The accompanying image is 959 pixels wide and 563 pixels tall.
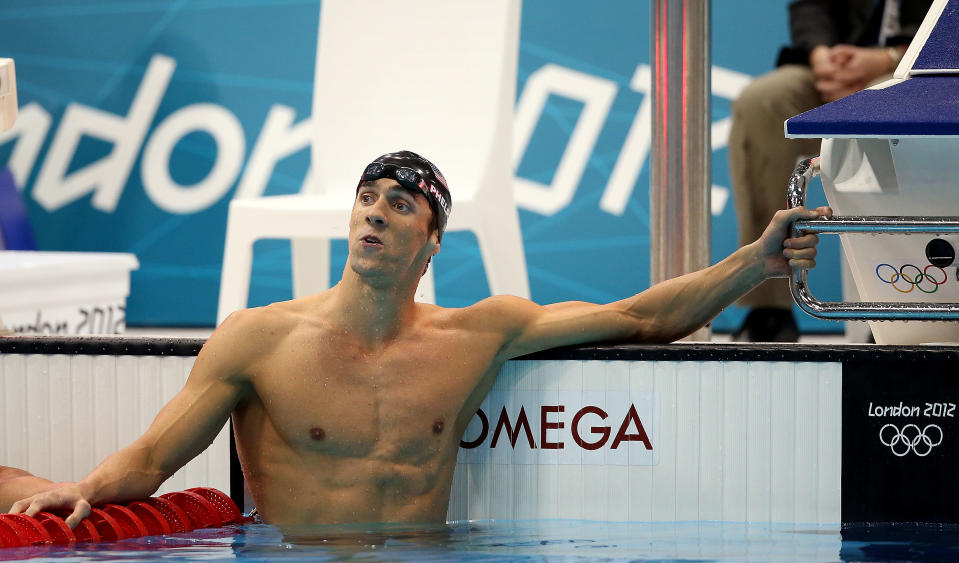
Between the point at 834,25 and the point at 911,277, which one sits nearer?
the point at 911,277

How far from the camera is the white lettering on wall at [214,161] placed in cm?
596

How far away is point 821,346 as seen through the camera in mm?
2711

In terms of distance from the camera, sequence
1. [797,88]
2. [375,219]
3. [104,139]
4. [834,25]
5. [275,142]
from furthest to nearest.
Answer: [104,139]
[275,142]
[834,25]
[797,88]
[375,219]

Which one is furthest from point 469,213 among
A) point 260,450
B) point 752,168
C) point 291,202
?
point 260,450

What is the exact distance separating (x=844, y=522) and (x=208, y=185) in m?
3.93

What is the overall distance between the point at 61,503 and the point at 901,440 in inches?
63.2

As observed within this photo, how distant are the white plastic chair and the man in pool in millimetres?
1413

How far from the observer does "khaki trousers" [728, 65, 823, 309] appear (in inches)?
177

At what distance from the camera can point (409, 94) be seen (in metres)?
4.58

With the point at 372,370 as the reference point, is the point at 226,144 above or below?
above

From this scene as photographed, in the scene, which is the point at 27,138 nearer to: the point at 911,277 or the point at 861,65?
the point at 861,65

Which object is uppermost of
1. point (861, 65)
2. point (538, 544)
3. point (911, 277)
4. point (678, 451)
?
point (861, 65)

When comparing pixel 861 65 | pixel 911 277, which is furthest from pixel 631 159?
pixel 911 277

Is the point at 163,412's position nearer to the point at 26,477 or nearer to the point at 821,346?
the point at 26,477
